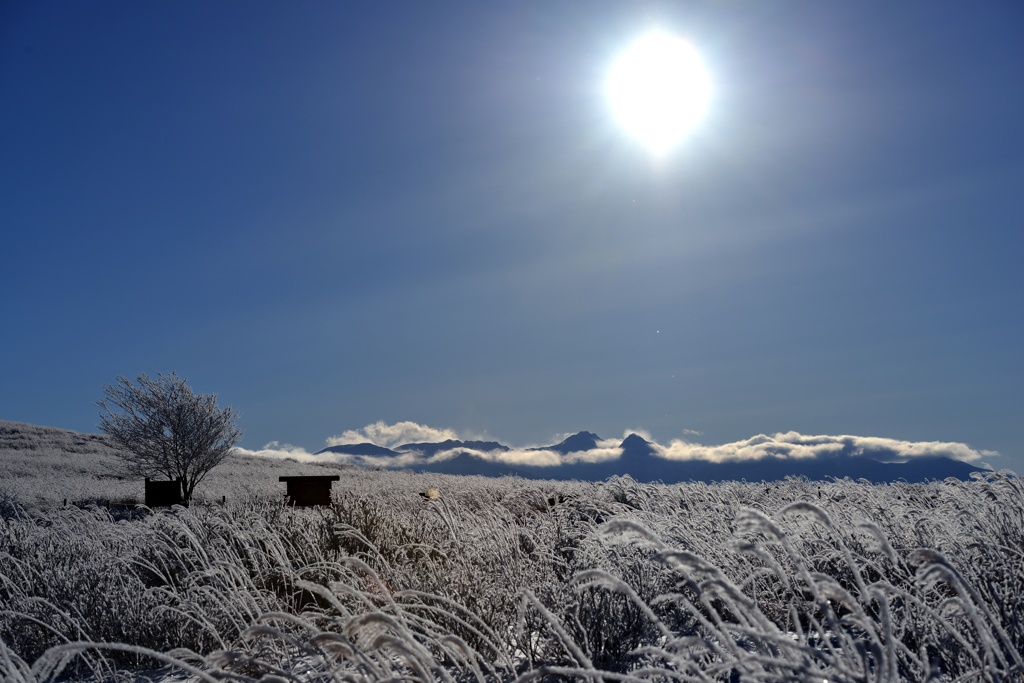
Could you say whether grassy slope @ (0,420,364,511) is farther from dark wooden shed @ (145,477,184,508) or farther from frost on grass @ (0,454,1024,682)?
frost on grass @ (0,454,1024,682)

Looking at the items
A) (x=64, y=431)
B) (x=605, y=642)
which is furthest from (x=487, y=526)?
(x=64, y=431)

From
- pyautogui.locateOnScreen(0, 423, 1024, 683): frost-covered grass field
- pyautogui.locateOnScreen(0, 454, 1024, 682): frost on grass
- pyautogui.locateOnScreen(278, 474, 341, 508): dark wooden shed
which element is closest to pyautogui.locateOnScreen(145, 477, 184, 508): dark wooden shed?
pyautogui.locateOnScreen(278, 474, 341, 508): dark wooden shed

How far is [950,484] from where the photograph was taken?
9.80 metres

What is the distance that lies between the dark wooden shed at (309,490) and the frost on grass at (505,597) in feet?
24.1

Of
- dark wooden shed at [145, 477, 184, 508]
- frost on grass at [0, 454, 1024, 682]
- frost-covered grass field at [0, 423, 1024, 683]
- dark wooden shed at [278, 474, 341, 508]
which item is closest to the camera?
frost-covered grass field at [0, 423, 1024, 683]

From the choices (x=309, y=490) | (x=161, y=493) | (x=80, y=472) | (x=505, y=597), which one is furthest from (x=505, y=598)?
(x=80, y=472)

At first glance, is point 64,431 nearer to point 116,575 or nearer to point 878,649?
point 116,575

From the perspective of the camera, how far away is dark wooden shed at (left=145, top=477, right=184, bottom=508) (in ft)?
60.7

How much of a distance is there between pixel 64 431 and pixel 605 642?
4937cm

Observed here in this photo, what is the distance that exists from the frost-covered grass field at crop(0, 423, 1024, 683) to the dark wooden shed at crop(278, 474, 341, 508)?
7.10 metres

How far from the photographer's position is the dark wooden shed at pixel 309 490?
14836 millimetres

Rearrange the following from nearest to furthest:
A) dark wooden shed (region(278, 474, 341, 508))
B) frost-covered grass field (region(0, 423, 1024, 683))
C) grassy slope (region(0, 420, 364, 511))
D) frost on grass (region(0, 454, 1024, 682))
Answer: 1. frost-covered grass field (region(0, 423, 1024, 683))
2. frost on grass (region(0, 454, 1024, 682))
3. dark wooden shed (region(278, 474, 341, 508))
4. grassy slope (region(0, 420, 364, 511))

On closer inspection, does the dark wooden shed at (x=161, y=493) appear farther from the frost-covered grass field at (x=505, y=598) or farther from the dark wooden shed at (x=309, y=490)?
the frost-covered grass field at (x=505, y=598)

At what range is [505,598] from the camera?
4.69 m
